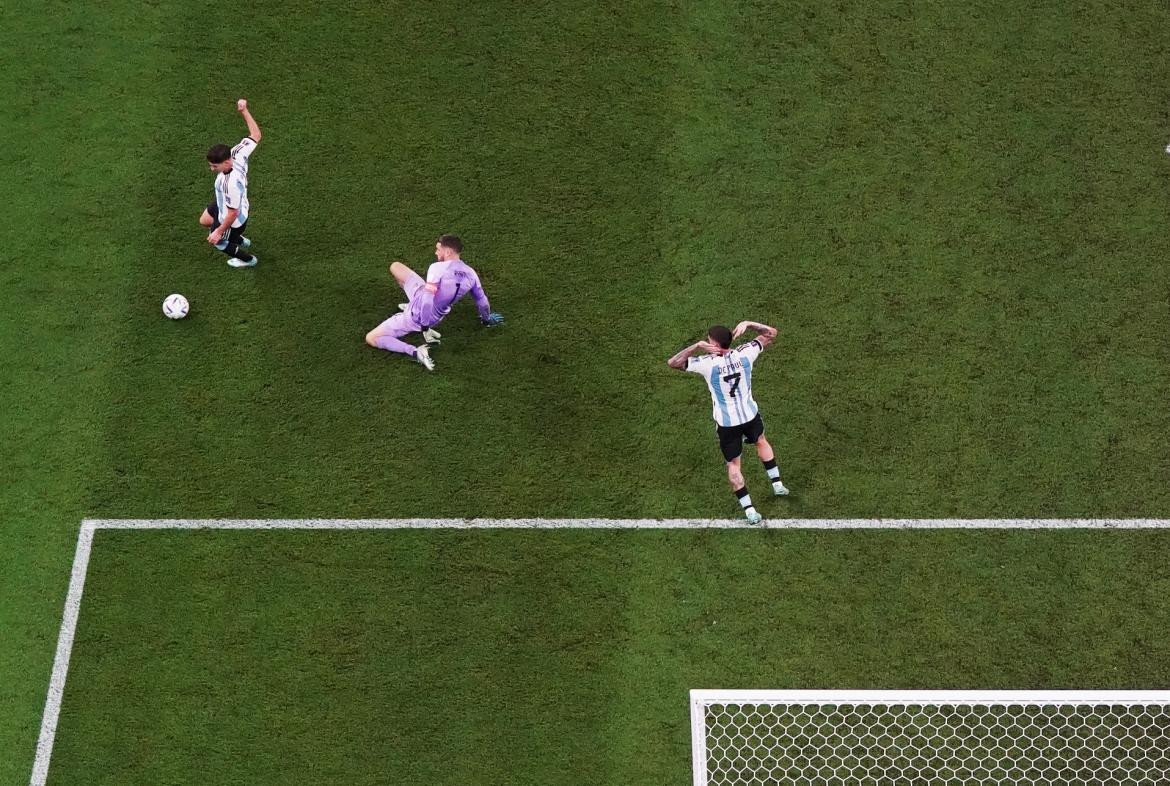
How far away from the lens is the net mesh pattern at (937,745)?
10.3 meters

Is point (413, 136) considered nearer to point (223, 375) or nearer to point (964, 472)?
point (223, 375)

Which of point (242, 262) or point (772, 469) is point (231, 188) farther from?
point (772, 469)

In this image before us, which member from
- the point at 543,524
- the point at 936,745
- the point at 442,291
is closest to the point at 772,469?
the point at 543,524

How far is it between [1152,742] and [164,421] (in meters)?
9.76

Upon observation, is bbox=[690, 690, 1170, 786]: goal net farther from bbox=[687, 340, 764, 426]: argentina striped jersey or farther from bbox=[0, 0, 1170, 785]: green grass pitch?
bbox=[687, 340, 764, 426]: argentina striped jersey

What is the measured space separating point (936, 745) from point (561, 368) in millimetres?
5109

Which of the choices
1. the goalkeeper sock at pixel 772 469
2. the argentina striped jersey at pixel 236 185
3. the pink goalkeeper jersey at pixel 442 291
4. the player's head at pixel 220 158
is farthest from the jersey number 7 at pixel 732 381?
the player's head at pixel 220 158

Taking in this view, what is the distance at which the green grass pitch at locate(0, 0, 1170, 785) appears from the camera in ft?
35.3

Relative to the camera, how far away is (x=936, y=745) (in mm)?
10445

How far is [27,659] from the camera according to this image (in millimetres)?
10938

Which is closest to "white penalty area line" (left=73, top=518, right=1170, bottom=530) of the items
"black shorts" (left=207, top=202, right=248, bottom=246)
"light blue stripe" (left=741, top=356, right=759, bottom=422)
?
"light blue stripe" (left=741, top=356, right=759, bottom=422)

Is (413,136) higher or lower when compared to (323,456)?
higher

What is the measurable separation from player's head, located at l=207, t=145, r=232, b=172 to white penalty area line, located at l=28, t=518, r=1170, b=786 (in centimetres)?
352

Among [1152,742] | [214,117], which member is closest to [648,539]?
[1152,742]
